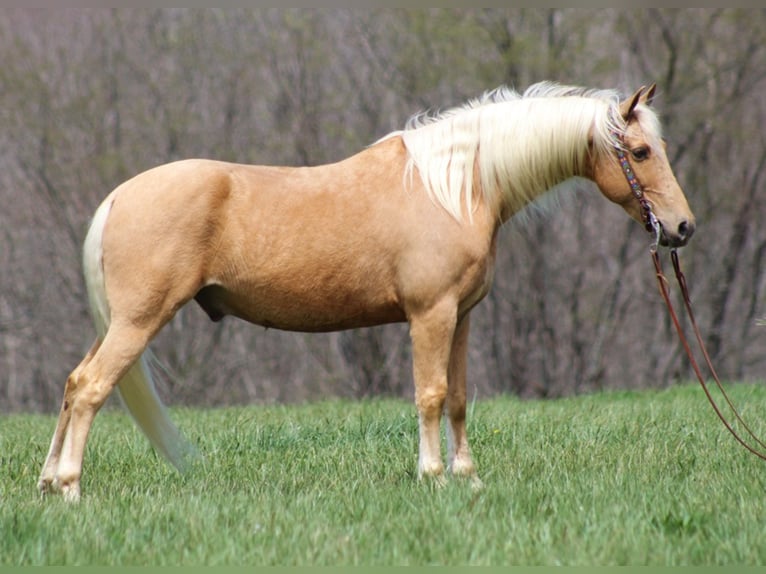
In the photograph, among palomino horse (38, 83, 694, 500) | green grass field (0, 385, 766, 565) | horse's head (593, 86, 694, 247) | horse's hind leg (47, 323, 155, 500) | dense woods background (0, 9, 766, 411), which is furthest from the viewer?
dense woods background (0, 9, 766, 411)

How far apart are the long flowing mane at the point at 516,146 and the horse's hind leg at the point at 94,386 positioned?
1.70m

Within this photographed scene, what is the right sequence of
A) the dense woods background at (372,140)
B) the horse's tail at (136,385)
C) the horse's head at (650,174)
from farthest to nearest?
the dense woods background at (372,140)
the horse's head at (650,174)
the horse's tail at (136,385)

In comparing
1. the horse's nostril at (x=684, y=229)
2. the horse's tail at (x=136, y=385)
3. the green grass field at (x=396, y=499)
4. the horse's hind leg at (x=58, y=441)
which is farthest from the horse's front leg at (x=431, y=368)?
the horse's hind leg at (x=58, y=441)

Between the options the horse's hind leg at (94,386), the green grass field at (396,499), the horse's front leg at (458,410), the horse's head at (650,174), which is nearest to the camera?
the green grass field at (396,499)

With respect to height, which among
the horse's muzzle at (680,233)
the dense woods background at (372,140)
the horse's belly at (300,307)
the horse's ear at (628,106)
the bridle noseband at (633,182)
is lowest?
the dense woods background at (372,140)

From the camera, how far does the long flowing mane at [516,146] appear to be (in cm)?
548

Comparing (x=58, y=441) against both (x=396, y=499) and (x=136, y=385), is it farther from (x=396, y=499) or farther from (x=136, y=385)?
(x=396, y=499)

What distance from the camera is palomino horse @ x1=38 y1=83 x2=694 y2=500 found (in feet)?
17.0

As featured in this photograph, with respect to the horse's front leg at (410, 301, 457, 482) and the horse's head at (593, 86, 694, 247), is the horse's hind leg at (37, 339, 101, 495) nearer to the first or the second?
the horse's front leg at (410, 301, 457, 482)

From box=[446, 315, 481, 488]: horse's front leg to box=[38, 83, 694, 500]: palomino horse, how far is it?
2cm

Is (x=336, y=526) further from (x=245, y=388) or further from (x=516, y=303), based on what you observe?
(x=245, y=388)

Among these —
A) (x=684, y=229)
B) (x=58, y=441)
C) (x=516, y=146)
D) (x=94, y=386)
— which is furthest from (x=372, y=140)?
(x=94, y=386)

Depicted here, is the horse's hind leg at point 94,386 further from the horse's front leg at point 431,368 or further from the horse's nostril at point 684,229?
the horse's nostril at point 684,229

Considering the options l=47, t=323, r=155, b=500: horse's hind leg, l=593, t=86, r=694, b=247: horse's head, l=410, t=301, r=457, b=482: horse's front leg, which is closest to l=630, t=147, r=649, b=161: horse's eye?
l=593, t=86, r=694, b=247: horse's head
